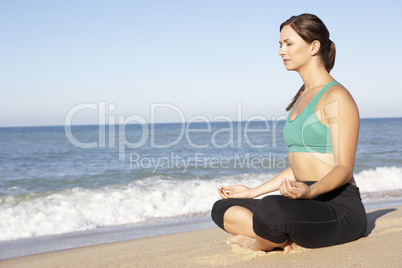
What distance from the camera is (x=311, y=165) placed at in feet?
9.52

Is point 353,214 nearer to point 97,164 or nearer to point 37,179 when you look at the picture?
point 37,179

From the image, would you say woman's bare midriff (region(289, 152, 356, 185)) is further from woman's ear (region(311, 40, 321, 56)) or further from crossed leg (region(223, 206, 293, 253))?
woman's ear (region(311, 40, 321, 56))

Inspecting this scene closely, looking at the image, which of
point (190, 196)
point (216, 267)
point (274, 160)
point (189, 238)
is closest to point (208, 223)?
point (189, 238)

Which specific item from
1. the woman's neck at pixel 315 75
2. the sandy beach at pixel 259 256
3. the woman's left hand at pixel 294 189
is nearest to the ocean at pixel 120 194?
the sandy beach at pixel 259 256

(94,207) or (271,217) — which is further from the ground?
(271,217)

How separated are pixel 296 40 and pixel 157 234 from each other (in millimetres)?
3888

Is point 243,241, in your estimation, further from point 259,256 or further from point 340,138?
point 340,138

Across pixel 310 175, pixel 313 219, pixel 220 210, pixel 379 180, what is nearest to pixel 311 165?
pixel 310 175

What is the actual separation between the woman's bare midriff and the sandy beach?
0.47 metres

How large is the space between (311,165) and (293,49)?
2.62 feet

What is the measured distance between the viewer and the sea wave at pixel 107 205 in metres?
7.11

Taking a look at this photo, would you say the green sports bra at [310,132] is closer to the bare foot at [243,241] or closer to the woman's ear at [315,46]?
the woman's ear at [315,46]

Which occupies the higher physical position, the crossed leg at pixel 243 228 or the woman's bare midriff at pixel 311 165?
the woman's bare midriff at pixel 311 165

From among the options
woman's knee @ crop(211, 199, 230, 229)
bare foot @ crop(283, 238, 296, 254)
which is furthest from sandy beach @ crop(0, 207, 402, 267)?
woman's knee @ crop(211, 199, 230, 229)
